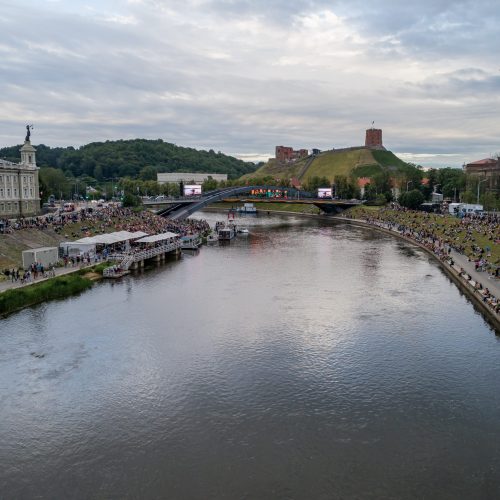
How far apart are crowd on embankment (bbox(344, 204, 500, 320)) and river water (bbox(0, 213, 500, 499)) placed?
5321 millimetres

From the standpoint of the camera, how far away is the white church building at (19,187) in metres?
65.6

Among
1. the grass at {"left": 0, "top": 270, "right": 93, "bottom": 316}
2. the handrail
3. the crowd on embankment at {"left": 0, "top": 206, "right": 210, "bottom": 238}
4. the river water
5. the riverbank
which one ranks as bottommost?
the river water

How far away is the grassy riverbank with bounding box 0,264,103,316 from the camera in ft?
124

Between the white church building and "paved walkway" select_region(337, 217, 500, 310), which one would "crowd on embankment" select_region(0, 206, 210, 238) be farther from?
"paved walkway" select_region(337, 217, 500, 310)

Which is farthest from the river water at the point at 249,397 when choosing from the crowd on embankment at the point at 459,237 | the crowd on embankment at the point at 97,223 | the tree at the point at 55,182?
the tree at the point at 55,182

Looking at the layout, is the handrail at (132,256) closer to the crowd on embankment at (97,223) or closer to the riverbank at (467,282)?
the crowd on embankment at (97,223)

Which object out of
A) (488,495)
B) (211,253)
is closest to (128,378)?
(488,495)

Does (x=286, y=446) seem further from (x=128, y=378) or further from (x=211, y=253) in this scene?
(x=211, y=253)

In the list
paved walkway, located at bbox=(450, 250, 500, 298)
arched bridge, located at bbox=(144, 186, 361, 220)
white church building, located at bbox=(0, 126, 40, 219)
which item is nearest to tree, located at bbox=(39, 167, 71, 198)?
arched bridge, located at bbox=(144, 186, 361, 220)

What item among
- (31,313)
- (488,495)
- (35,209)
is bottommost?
(488,495)

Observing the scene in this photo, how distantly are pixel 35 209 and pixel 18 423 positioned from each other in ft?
189

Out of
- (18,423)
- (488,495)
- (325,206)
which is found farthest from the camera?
(325,206)

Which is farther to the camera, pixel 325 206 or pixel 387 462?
pixel 325 206

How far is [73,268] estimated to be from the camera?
51.3 meters
